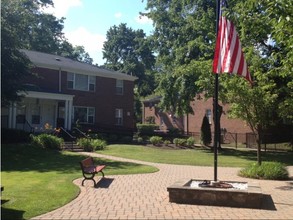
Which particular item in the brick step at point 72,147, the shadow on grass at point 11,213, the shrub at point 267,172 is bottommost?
the shadow on grass at point 11,213

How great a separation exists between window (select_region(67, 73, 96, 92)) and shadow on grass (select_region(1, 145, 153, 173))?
1296cm

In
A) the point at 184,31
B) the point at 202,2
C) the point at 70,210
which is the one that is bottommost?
the point at 70,210

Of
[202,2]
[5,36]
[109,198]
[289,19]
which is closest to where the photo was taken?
[289,19]

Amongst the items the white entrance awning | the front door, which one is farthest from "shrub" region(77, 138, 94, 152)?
the front door

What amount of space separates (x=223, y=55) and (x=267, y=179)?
599 centimetres

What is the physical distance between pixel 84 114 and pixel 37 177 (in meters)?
22.9

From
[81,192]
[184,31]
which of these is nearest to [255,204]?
[81,192]

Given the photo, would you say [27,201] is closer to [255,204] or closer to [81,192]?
[81,192]

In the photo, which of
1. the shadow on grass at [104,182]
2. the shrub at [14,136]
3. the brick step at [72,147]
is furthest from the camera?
the shrub at [14,136]

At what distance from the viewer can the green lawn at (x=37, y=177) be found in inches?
351

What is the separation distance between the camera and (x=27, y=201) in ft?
30.9

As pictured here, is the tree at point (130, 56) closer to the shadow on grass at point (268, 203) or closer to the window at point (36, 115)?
the window at point (36, 115)

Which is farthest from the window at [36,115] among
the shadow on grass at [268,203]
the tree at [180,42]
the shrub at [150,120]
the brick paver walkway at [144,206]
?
the shadow on grass at [268,203]

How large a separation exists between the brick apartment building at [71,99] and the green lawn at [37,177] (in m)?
9.06
